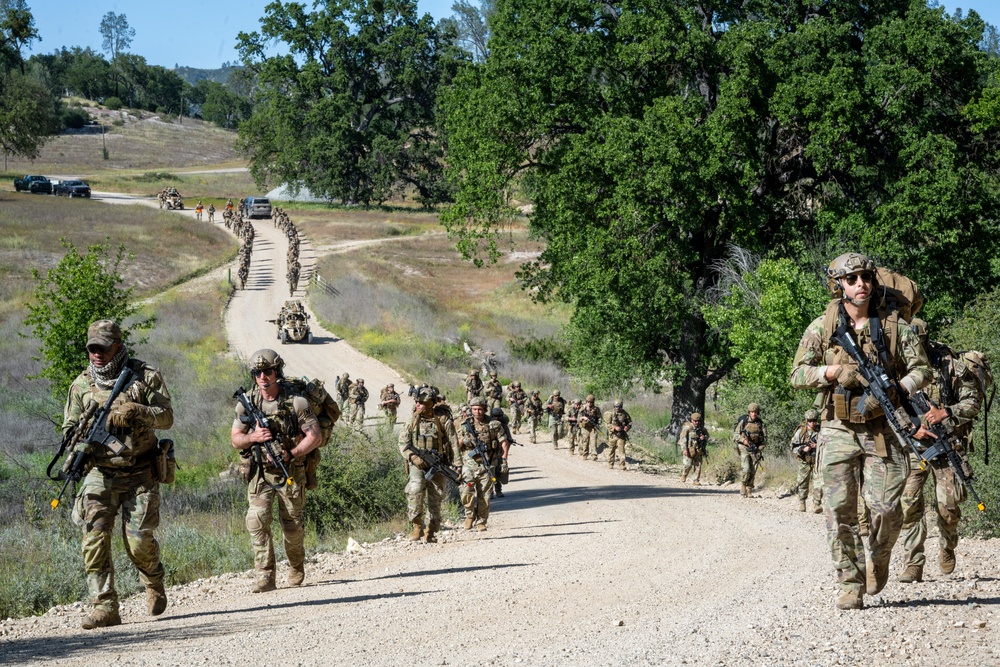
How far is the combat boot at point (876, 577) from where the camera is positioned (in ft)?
25.6

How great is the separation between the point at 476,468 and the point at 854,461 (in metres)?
7.33

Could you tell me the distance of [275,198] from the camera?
314 feet

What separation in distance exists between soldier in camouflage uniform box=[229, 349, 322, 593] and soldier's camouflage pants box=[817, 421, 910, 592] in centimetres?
438

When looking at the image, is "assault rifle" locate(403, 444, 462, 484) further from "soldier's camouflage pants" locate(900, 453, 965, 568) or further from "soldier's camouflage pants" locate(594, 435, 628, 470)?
"soldier's camouflage pants" locate(594, 435, 628, 470)

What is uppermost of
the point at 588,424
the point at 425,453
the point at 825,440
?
the point at 825,440

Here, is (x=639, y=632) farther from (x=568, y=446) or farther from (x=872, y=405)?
(x=568, y=446)

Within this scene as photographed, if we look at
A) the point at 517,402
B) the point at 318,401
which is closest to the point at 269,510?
the point at 318,401

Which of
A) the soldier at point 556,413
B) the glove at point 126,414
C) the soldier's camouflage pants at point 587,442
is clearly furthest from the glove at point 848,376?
the soldier at point 556,413

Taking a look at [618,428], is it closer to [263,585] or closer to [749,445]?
[749,445]

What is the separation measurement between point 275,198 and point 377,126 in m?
12.6

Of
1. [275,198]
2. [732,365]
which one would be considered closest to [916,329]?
[732,365]

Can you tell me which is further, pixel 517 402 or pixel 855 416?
pixel 517 402

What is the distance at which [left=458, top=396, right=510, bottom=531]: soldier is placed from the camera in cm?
1441

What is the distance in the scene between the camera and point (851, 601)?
755 cm
